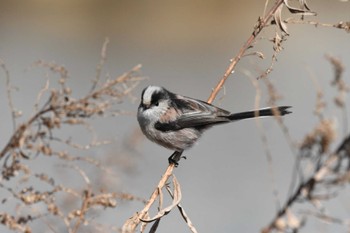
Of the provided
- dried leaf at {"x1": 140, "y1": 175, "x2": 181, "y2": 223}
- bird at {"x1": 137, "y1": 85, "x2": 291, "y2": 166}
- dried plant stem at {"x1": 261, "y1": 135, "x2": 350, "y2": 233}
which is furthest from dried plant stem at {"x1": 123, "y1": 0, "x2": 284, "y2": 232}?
bird at {"x1": 137, "y1": 85, "x2": 291, "y2": 166}

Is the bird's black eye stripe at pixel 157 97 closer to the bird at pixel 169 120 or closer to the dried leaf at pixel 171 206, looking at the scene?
the bird at pixel 169 120

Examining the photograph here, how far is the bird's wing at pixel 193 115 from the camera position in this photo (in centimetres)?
372

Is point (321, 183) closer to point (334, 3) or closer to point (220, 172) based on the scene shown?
point (220, 172)

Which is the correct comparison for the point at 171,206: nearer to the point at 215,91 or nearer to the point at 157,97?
the point at 215,91

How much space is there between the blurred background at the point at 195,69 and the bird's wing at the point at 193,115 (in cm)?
47

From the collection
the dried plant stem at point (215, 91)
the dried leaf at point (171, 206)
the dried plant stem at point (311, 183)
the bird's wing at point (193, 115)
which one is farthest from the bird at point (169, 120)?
the dried plant stem at point (311, 183)

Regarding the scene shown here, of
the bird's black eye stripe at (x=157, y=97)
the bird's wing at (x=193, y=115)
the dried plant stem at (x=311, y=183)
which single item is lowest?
the dried plant stem at (x=311, y=183)

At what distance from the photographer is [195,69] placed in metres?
9.93

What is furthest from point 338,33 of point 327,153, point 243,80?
A: point 327,153

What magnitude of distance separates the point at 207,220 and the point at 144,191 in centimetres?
60

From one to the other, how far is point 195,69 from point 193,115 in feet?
20.1

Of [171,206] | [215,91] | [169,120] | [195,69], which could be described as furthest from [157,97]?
[195,69]

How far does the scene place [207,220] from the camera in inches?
229

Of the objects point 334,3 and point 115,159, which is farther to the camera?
point 334,3
